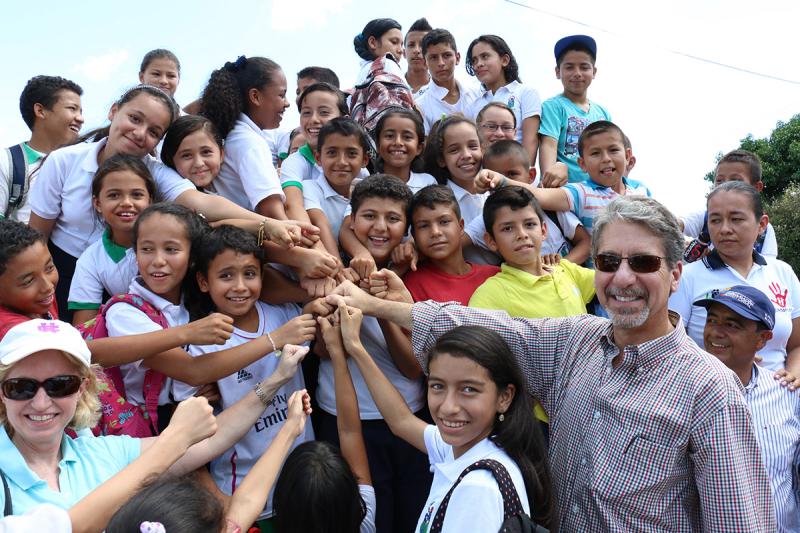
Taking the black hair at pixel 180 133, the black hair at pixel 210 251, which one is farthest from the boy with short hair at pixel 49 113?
the black hair at pixel 210 251

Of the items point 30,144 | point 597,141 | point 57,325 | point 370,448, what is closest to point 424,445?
point 370,448

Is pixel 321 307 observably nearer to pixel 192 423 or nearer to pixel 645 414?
pixel 192 423

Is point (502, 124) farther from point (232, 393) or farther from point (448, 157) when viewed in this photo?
point (232, 393)

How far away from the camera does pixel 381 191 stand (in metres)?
4.07

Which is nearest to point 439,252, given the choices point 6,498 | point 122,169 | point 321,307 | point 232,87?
point 321,307

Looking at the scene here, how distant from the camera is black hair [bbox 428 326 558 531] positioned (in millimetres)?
2506

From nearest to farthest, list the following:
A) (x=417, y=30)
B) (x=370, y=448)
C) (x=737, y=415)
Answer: (x=737, y=415) → (x=370, y=448) → (x=417, y=30)

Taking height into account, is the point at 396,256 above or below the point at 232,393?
above

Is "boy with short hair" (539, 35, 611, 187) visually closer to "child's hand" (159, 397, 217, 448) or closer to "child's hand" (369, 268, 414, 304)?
"child's hand" (369, 268, 414, 304)

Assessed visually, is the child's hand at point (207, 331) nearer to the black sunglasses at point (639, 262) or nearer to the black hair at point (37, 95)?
the black sunglasses at point (639, 262)

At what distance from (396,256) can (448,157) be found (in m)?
1.29

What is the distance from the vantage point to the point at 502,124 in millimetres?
5707

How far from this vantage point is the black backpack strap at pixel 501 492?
2238 mm

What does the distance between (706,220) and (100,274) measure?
4.35m
